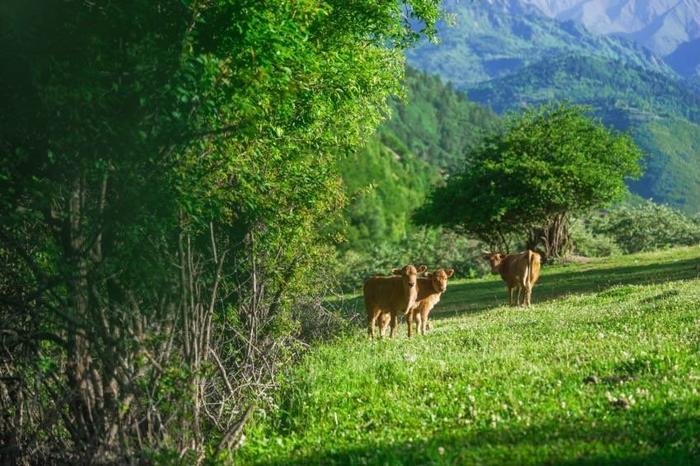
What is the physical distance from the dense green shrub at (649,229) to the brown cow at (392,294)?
58.3 m

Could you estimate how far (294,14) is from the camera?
1159 centimetres

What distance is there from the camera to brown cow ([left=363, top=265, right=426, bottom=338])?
66.5ft

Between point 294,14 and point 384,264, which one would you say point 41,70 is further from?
point 384,264

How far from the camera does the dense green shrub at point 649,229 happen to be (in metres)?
74.7

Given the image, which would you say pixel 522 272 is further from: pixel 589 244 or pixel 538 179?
pixel 589 244

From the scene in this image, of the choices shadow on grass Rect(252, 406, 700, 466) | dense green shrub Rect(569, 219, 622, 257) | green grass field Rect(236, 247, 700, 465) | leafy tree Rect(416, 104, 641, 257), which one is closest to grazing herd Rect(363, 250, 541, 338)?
green grass field Rect(236, 247, 700, 465)

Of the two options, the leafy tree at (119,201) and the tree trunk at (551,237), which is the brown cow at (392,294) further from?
the tree trunk at (551,237)

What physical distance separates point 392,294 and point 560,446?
12.6 meters

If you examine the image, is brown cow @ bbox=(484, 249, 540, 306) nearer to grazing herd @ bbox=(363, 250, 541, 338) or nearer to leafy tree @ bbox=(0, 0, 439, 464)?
grazing herd @ bbox=(363, 250, 541, 338)

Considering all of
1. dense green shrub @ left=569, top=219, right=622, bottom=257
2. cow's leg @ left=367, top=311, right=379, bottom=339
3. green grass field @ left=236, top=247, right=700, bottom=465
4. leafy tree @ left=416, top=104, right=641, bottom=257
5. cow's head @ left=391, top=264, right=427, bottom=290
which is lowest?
dense green shrub @ left=569, top=219, right=622, bottom=257

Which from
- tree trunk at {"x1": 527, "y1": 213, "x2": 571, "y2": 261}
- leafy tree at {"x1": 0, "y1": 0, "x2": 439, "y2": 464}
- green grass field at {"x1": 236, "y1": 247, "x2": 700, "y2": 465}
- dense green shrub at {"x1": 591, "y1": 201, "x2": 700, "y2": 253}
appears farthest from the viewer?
dense green shrub at {"x1": 591, "y1": 201, "x2": 700, "y2": 253}

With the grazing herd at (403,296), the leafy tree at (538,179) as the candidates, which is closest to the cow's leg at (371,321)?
the grazing herd at (403,296)

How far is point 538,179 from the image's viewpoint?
4828 cm

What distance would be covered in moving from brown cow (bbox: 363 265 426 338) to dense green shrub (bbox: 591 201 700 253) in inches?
2296
